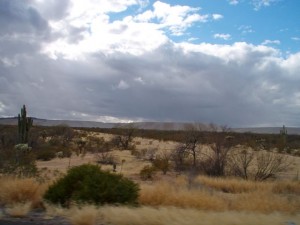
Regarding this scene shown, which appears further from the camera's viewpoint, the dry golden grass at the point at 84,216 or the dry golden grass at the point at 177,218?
Answer: the dry golden grass at the point at 84,216

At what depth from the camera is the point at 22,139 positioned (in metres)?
39.4

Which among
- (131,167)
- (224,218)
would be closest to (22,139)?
(131,167)

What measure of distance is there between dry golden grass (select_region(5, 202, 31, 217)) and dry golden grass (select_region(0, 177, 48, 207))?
31.9 inches

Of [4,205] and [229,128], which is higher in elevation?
[229,128]

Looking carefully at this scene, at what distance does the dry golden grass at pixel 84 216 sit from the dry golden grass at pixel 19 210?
1.70 m

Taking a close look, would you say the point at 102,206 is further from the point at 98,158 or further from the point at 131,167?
the point at 98,158

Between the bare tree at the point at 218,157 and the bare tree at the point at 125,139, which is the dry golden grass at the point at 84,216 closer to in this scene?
the bare tree at the point at 218,157

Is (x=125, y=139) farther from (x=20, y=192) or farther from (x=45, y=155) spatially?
(x=20, y=192)

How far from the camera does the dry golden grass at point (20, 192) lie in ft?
54.1

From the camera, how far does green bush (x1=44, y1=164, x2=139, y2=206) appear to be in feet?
49.3

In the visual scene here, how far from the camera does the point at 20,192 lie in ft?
55.2

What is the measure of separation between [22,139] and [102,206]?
27005 mm

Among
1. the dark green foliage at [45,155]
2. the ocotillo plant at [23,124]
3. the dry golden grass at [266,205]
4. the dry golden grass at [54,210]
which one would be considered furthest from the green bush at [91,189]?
the dark green foliage at [45,155]

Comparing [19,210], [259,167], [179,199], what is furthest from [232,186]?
[19,210]
